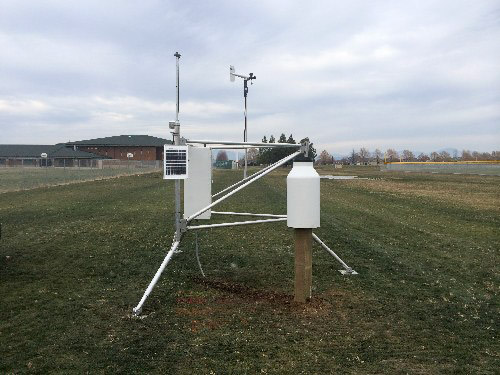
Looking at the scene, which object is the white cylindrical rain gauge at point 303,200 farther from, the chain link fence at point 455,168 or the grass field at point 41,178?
the chain link fence at point 455,168

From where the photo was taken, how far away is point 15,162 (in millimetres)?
98812

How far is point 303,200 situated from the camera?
6.30 metres

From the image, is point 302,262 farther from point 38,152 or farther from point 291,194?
point 38,152

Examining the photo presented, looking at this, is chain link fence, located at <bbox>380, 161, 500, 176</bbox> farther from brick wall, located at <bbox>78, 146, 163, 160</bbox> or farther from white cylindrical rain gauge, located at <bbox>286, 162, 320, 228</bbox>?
brick wall, located at <bbox>78, 146, 163, 160</bbox>

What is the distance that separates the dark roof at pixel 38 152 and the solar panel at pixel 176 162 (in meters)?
94.2

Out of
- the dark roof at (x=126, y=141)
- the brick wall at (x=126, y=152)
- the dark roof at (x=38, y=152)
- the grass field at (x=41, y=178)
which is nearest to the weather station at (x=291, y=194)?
the grass field at (x=41, y=178)

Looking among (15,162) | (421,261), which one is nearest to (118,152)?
(15,162)

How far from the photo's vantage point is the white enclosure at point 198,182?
7.95m

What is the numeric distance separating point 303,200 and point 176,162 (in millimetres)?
2034

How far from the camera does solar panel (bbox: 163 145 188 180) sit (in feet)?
22.1

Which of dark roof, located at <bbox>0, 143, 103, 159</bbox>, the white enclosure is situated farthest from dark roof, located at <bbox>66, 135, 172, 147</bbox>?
the white enclosure

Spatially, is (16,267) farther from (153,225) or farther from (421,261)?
(421,261)

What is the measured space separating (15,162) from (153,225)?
97.6 meters

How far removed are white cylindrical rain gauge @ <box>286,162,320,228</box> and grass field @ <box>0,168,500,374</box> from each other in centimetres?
131
